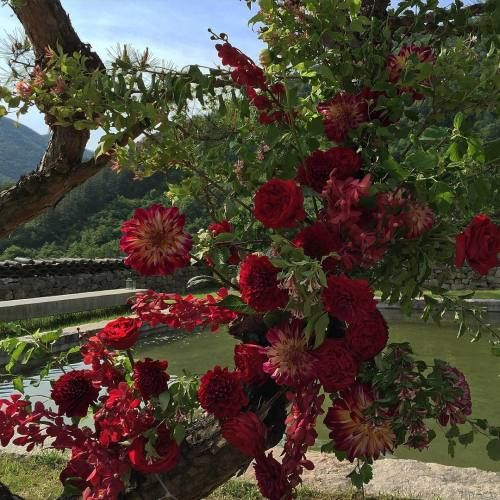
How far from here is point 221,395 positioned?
4.24ft

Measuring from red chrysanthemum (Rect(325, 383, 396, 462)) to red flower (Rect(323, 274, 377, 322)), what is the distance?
0.94 feet

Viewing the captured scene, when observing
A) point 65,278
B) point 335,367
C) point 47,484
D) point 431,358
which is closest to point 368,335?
point 335,367

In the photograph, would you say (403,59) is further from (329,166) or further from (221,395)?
(221,395)

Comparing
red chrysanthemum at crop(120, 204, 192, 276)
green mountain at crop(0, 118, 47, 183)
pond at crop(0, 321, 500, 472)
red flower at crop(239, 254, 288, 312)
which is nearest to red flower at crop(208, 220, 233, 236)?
red chrysanthemum at crop(120, 204, 192, 276)

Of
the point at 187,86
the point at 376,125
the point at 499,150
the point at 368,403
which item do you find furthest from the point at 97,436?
the point at 499,150

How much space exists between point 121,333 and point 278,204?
57 centimetres

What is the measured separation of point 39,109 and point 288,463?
4.13ft

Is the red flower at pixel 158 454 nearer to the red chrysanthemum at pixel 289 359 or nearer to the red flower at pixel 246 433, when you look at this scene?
the red flower at pixel 246 433

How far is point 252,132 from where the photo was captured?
5.78ft

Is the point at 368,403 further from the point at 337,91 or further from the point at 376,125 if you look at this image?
the point at 337,91

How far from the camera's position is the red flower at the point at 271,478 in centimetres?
122

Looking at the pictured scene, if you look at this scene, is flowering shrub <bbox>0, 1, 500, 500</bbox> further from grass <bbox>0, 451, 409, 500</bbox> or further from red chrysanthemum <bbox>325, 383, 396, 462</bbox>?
grass <bbox>0, 451, 409, 500</bbox>

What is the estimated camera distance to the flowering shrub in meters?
1.12

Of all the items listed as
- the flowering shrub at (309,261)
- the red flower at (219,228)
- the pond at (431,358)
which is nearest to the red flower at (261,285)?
the flowering shrub at (309,261)
